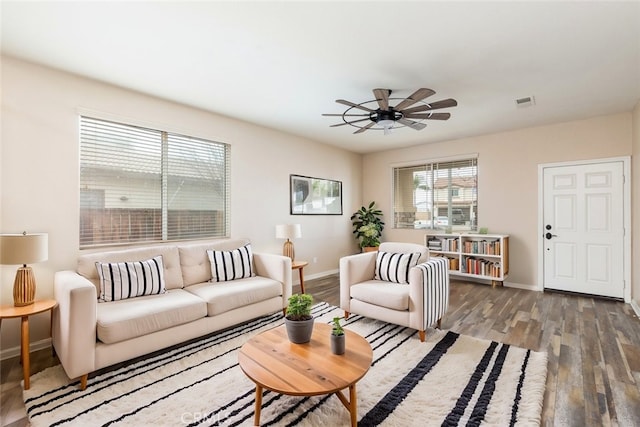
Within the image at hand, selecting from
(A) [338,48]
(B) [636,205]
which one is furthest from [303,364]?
(B) [636,205]

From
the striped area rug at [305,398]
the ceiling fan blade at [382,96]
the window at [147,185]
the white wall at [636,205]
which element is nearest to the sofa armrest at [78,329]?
the striped area rug at [305,398]

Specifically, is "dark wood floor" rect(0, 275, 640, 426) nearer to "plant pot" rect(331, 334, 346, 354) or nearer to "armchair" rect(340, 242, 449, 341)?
"armchair" rect(340, 242, 449, 341)

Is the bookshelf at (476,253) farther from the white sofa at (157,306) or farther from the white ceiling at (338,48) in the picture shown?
the white sofa at (157,306)

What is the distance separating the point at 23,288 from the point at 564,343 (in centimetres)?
450

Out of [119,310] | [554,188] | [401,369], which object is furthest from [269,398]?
[554,188]

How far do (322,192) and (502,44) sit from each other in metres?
3.64

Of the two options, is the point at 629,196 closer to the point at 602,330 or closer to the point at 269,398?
the point at 602,330

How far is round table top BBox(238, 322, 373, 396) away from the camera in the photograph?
1.51 m

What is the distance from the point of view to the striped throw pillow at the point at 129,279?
8.48 ft

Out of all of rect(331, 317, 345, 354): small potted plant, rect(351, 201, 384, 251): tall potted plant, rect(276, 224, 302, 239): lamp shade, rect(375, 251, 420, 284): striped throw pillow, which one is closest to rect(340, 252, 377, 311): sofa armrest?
rect(375, 251, 420, 284): striped throw pillow

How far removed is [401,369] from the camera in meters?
2.25

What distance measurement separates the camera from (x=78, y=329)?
201 cm

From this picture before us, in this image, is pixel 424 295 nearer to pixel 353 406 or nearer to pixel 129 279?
pixel 353 406

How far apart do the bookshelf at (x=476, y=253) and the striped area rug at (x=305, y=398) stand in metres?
2.43
